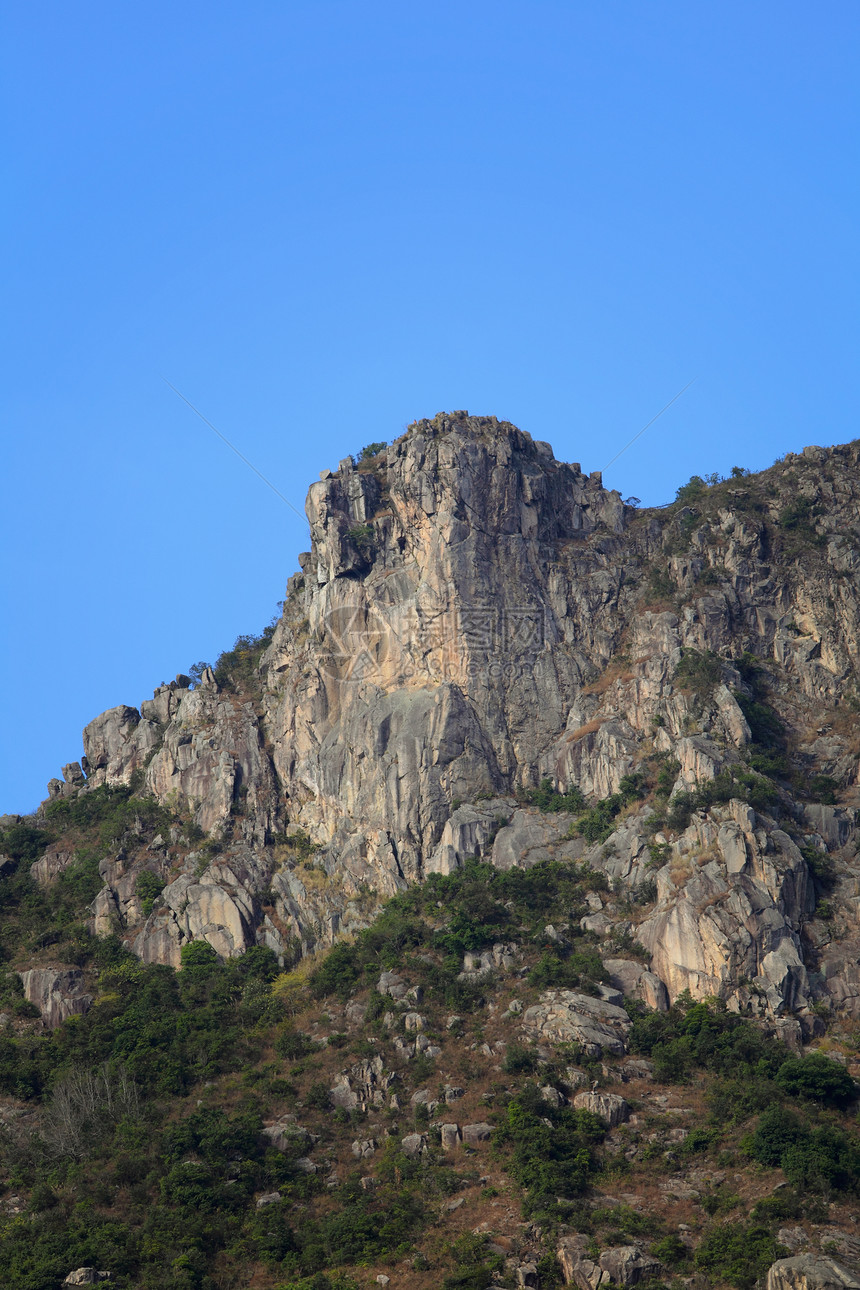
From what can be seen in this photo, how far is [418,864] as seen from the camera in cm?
8638

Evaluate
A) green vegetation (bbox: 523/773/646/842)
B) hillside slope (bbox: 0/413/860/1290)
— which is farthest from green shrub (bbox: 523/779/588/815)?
hillside slope (bbox: 0/413/860/1290)

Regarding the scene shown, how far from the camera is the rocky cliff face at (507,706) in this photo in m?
82.8

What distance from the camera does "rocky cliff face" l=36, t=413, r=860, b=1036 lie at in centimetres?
8275

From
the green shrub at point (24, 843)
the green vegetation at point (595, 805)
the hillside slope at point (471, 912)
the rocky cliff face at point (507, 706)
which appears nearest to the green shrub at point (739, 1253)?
the hillside slope at point (471, 912)

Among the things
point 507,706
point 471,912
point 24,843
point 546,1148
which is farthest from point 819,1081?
point 24,843

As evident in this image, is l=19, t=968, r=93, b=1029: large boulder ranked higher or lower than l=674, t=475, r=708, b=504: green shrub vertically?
lower

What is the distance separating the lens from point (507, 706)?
9150 centimetres

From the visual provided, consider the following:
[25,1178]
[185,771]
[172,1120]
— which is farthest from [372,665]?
[25,1178]

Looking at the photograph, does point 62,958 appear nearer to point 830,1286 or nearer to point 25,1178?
point 25,1178

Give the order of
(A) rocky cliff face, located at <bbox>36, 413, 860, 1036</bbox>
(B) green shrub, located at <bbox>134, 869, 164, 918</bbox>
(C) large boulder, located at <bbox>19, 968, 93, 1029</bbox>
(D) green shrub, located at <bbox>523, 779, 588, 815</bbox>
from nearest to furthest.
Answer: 1. (C) large boulder, located at <bbox>19, 968, 93, 1029</bbox>
2. (A) rocky cliff face, located at <bbox>36, 413, 860, 1036</bbox>
3. (D) green shrub, located at <bbox>523, 779, 588, 815</bbox>
4. (B) green shrub, located at <bbox>134, 869, 164, 918</bbox>

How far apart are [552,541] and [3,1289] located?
59.2m

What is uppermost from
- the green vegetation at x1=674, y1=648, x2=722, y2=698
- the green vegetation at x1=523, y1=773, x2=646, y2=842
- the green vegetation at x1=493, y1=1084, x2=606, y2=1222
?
the green vegetation at x1=674, y1=648, x2=722, y2=698

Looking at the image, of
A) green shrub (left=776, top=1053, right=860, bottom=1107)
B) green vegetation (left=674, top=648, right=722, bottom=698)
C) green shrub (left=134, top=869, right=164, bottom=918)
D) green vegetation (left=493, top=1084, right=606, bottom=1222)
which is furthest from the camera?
green shrub (left=134, top=869, right=164, bottom=918)

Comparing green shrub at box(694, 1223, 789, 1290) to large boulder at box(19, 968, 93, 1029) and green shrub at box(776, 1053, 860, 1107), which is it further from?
large boulder at box(19, 968, 93, 1029)
